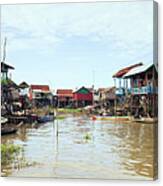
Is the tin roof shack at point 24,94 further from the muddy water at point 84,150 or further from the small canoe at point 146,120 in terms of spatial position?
the small canoe at point 146,120

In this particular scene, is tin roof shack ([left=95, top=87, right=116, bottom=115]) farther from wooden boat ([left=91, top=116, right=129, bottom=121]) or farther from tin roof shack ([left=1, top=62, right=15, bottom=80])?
tin roof shack ([left=1, top=62, right=15, bottom=80])

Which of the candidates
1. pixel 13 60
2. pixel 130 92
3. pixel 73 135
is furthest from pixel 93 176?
pixel 13 60

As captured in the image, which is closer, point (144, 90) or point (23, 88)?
point (144, 90)

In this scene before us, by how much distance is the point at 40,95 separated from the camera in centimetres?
272

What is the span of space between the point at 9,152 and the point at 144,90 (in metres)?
0.68

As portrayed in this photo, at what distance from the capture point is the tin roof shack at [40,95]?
2.71m

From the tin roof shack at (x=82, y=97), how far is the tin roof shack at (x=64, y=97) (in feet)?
0.07

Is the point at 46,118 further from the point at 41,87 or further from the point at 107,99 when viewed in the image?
the point at 107,99

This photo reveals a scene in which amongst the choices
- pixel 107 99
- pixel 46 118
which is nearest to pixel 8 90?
pixel 46 118

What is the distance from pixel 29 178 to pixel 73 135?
279 millimetres

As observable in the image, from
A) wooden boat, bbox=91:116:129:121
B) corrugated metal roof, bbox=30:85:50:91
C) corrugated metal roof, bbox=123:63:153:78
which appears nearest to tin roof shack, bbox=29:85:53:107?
corrugated metal roof, bbox=30:85:50:91

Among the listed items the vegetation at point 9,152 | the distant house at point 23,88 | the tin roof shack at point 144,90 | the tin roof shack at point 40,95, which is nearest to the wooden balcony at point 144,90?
the tin roof shack at point 144,90

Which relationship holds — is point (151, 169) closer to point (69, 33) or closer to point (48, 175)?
point (48, 175)

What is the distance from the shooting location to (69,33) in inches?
106
